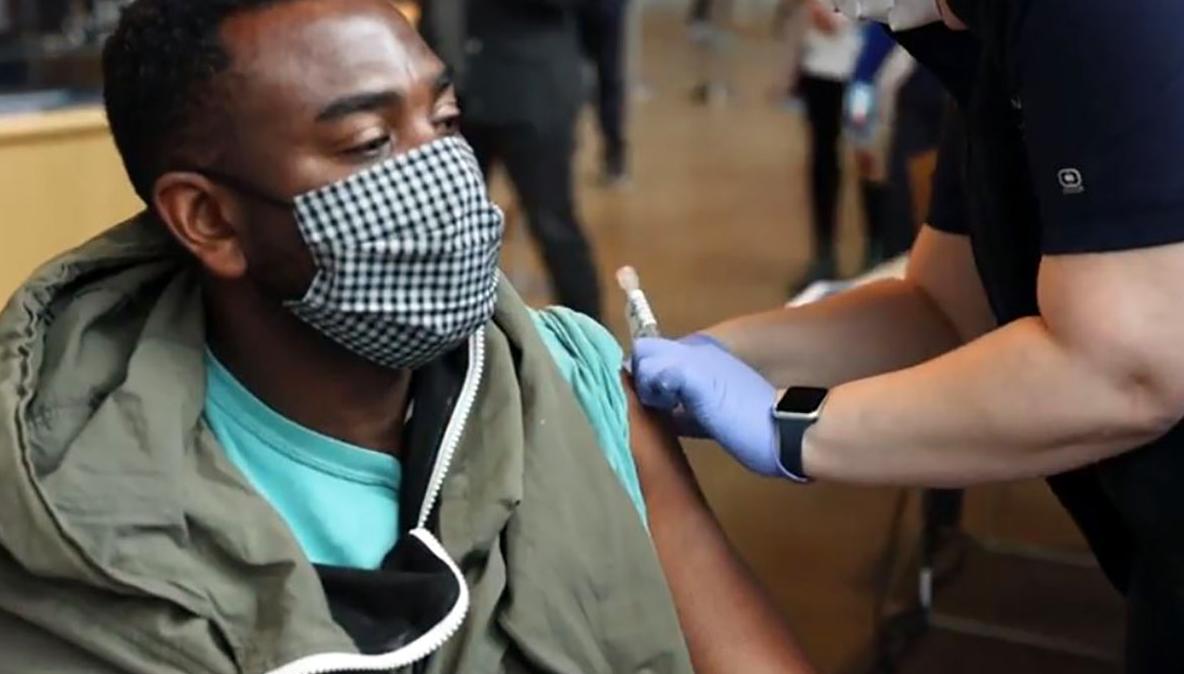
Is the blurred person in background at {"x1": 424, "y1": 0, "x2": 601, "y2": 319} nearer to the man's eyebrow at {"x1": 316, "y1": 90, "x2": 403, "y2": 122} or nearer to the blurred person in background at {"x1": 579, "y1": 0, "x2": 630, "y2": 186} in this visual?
the blurred person in background at {"x1": 579, "y1": 0, "x2": 630, "y2": 186}

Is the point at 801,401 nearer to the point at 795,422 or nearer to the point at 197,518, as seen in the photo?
the point at 795,422

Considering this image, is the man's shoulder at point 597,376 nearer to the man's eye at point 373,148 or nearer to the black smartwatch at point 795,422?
the black smartwatch at point 795,422

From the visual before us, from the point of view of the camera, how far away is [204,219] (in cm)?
116

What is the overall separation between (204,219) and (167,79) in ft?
0.33

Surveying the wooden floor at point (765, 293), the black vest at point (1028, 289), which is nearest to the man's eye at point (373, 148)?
the black vest at point (1028, 289)

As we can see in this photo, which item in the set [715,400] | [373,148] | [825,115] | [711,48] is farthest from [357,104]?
[711,48]

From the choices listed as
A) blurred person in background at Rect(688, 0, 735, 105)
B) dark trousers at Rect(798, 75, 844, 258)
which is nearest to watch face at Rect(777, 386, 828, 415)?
dark trousers at Rect(798, 75, 844, 258)

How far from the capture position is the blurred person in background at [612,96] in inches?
211

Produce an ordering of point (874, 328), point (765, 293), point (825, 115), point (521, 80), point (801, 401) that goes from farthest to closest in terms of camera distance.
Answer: point (765, 293), point (825, 115), point (521, 80), point (874, 328), point (801, 401)

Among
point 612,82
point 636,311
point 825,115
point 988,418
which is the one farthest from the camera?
point 612,82

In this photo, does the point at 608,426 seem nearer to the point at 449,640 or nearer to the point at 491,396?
the point at 491,396

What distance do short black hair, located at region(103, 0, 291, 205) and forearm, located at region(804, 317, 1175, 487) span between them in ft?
1.84

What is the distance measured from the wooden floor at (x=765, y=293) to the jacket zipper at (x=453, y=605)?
65.0 inches

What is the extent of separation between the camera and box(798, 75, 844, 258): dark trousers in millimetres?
4684
